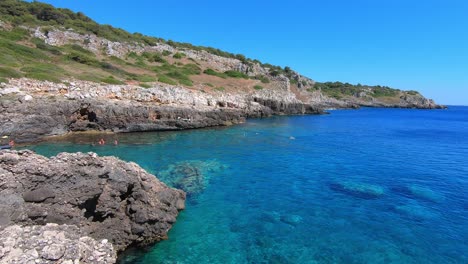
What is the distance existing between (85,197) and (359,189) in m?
14.7

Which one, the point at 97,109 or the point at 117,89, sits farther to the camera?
the point at 117,89

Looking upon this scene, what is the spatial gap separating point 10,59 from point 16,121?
760 inches

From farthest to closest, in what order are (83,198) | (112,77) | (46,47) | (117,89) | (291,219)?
1. (46,47)
2. (112,77)
3. (117,89)
4. (291,219)
5. (83,198)

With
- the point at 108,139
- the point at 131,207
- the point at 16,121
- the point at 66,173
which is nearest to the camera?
the point at 66,173

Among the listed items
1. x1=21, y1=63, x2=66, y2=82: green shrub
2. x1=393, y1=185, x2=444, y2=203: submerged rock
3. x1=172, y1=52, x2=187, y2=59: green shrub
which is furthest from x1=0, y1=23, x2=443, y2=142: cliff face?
x1=393, y1=185, x2=444, y2=203: submerged rock

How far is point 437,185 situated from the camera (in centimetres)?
1898

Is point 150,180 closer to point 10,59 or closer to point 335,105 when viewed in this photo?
point 10,59

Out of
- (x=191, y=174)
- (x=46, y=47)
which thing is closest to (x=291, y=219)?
(x=191, y=174)

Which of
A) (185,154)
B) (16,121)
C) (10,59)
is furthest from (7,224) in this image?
(10,59)

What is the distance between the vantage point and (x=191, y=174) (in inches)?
781

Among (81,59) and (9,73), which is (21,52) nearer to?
(81,59)

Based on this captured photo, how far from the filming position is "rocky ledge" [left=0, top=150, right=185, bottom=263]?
9.03 meters

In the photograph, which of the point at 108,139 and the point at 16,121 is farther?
the point at 108,139

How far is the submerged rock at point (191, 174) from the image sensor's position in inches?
685
